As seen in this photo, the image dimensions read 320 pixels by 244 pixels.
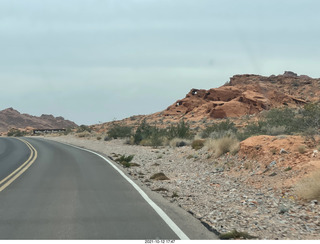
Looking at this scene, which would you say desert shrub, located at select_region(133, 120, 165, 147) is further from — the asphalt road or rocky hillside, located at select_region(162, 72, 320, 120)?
rocky hillside, located at select_region(162, 72, 320, 120)

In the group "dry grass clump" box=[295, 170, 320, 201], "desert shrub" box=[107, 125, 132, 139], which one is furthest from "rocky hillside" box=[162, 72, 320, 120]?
"dry grass clump" box=[295, 170, 320, 201]

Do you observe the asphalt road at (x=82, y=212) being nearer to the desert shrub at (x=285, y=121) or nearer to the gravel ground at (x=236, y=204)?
the gravel ground at (x=236, y=204)

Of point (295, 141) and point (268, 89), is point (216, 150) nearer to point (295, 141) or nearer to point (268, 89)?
point (295, 141)

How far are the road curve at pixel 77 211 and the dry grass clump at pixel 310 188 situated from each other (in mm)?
3741

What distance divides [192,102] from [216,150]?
2804 inches

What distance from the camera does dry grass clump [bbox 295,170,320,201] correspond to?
845 centimetres

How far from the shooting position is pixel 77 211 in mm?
7812

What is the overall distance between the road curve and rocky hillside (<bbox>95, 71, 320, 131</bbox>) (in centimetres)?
5023

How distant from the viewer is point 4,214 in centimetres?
757

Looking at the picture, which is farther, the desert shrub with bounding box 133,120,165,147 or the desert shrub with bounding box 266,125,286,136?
the desert shrub with bounding box 133,120,165,147

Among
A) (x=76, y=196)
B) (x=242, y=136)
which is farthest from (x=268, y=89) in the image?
(x=76, y=196)

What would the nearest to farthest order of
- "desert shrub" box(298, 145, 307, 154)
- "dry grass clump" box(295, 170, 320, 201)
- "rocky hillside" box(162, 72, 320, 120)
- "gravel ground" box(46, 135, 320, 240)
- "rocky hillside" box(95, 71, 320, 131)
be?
"gravel ground" box(46, 135, 320, 240) → "dry grass clump" box(295, 170, 320, 201) → "desert shrub" box(298, 145, 307, 154) → "rocky hillside" box(95, 71, 320, 131) → "rocky hillside" box(162, 72, 320, 120)

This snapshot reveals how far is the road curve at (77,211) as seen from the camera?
6.14 metres

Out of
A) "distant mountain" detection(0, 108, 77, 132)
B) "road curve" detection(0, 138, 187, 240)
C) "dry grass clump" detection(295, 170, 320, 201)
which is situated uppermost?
"distant mountain" detection(0, 108, 77, 132)
